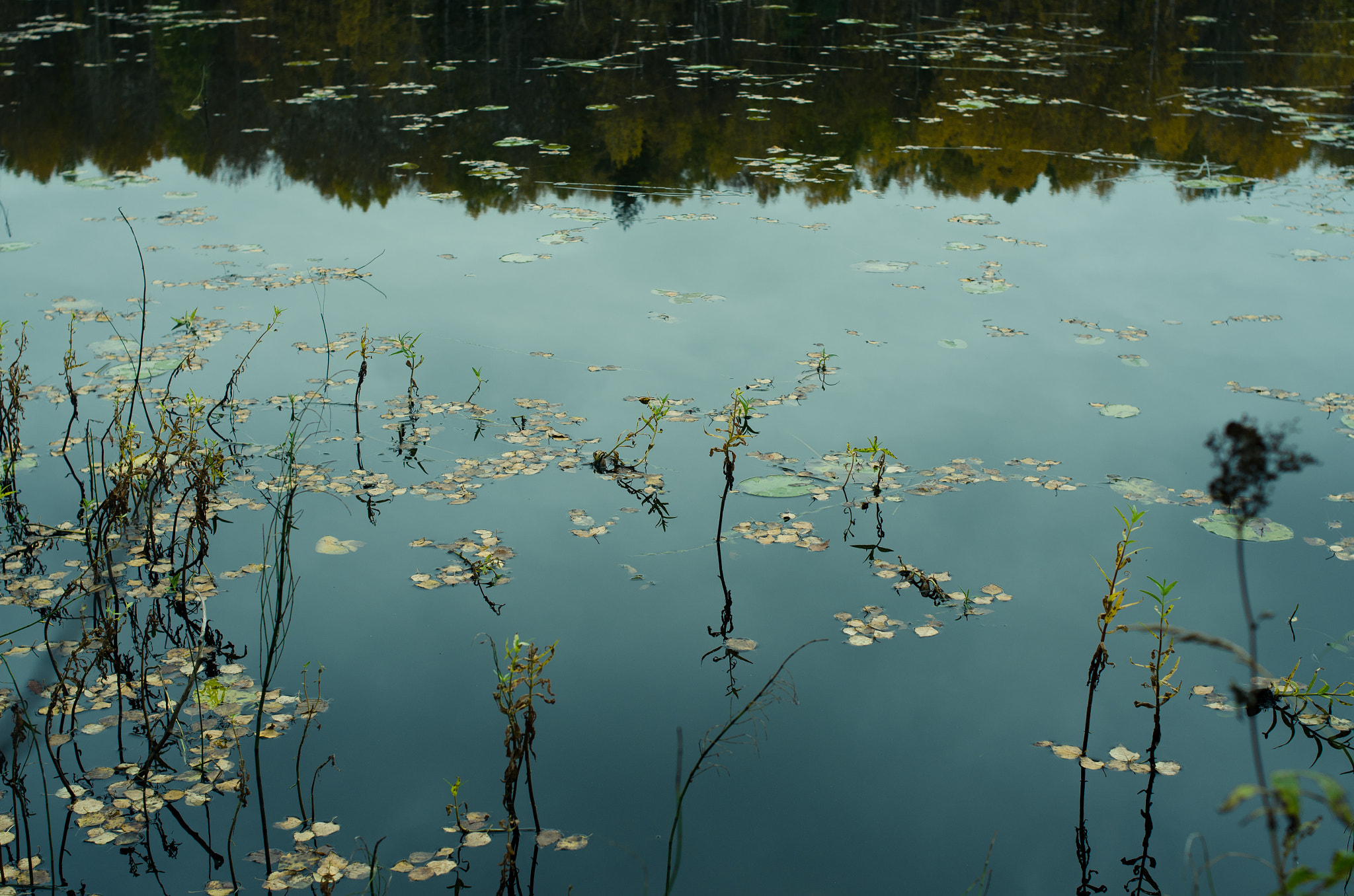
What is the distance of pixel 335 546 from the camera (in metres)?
3.89

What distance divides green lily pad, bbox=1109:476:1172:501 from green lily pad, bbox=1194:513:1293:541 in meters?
0.22

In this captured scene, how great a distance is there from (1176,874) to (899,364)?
11.3 ft

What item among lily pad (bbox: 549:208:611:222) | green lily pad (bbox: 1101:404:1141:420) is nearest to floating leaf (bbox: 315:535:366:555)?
green lily pad (bbox: 1101:404:1141:420)

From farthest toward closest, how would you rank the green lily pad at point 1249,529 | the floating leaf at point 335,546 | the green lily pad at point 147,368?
the green lily pad at point 147,368 < the green lily pad at point 1249,529 < the floating leaf at point 335,546

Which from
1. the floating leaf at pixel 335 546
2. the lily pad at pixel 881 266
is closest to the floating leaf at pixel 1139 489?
the lily pad at pixel 881 266

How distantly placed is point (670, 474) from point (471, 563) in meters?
1.07

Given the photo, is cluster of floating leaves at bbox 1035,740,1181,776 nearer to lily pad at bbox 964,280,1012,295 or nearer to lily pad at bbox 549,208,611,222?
lily pad at bbox 964,280,1012,295

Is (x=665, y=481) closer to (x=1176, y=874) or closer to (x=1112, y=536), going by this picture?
(x=1112, y=536)

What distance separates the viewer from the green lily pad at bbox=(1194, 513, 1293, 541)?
4.00m

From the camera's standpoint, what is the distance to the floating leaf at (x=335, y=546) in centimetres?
386

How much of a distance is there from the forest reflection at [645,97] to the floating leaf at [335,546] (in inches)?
201

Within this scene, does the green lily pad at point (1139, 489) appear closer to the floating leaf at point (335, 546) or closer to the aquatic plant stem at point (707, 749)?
the aquatic plant stem at point (707, 749)

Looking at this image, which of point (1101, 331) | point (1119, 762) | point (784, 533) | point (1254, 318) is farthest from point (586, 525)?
point (1254, 318)

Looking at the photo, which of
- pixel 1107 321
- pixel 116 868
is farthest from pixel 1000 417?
pixel 116 868
